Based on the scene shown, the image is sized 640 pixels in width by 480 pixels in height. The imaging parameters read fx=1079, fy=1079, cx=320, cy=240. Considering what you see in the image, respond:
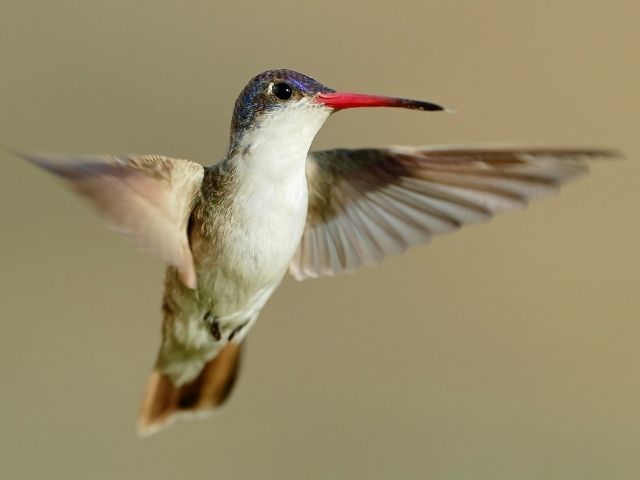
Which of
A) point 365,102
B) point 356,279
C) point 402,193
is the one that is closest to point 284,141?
point 365,102

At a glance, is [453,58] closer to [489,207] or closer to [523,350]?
[523,350]

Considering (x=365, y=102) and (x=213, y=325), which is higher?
(x=365, y=102)

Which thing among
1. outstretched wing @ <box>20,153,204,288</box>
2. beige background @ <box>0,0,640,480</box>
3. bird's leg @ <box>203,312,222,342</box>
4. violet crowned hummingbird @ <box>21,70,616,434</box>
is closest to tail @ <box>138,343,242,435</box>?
violet crowned hummingbird @ <box>21,70,616,434</box>

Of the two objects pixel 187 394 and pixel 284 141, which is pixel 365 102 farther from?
pixel 187 394

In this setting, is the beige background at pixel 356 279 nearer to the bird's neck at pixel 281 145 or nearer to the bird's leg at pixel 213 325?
the bird's leg at pixel 213 325

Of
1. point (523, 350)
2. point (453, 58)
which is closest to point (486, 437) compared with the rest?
point (523, 350)

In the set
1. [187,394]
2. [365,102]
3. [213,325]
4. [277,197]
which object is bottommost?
[187,394]

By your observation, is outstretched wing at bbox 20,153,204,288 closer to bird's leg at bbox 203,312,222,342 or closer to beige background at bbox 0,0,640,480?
bird's leg at bbox 203,312,222,342

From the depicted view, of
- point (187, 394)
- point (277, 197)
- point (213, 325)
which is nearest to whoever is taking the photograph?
point (277, 197)
